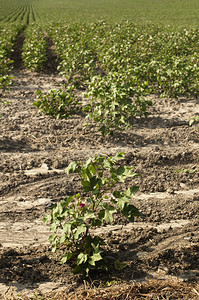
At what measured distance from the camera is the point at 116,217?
3273mm

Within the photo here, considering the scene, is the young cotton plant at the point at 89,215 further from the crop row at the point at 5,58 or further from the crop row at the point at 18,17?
the crop row at the point at 18,17

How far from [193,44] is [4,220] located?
11.7 meters

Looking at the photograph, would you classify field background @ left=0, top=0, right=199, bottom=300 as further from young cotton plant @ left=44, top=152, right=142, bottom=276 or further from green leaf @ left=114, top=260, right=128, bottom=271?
young cotton plant @ left=44, top=152, right=142, bottom=276

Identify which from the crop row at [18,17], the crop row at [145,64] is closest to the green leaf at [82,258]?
the crop row at [145,64]

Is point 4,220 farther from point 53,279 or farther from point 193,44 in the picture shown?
point 193,44

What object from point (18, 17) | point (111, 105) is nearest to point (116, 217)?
point (111, 105)

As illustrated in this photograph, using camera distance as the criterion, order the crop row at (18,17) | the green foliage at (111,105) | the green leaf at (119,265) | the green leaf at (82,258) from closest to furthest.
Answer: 1. the green leaf at (82,258)
2. the green leaf at (119,265)
3. the green foliage at (111,105)
4. the crop row at (18,17)

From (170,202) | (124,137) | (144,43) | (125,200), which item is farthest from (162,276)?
(144,43)

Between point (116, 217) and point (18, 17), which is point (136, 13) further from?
point (116, 217)

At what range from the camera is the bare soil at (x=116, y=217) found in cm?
245

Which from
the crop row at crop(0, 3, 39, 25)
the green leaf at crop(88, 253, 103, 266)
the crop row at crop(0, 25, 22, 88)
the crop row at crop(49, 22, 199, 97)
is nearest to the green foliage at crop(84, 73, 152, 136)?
the crop row at crop(49, 22, 199, 97)

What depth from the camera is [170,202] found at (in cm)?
356

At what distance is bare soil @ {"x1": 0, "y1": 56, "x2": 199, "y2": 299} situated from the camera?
2447 millimetres

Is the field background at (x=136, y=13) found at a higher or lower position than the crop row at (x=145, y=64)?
higher
